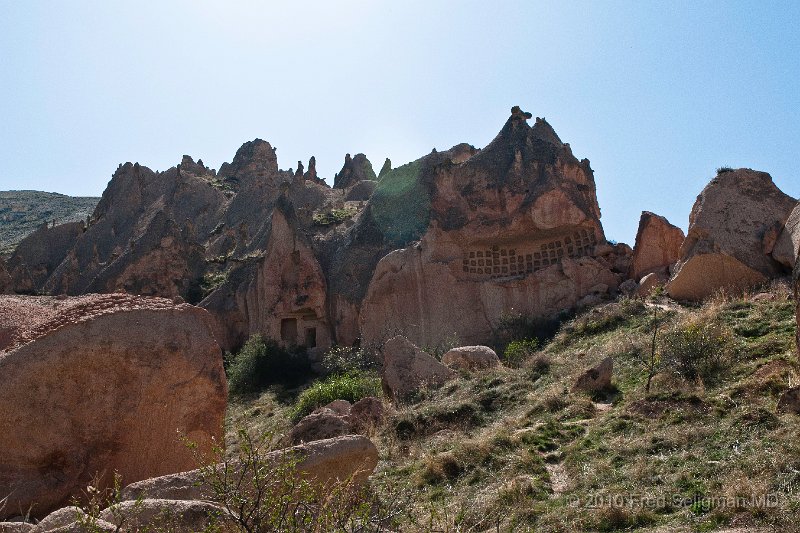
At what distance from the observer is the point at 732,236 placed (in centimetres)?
1702

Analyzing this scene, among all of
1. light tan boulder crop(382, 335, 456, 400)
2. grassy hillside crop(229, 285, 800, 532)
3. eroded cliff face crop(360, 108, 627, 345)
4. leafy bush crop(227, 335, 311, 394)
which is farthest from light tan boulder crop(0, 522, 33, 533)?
leafy bush crop(227, 335, 311, 394)

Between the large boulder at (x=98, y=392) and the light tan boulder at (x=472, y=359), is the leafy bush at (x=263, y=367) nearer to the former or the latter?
the light tan boulder at (x=472, y=359)

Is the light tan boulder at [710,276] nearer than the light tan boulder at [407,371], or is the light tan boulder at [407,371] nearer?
the light tan boulder at [407,371]

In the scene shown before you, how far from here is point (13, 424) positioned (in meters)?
6.76

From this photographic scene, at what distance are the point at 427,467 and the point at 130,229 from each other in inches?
1499

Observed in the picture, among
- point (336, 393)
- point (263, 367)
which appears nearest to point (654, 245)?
point (336, 393)

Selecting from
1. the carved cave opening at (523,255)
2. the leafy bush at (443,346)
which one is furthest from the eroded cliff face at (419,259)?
the leafy bush at (443,346)

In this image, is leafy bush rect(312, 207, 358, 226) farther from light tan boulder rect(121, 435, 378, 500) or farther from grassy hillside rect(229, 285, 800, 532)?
light tan boulder rect(121, 435, 378, 500)

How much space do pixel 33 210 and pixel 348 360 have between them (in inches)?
2016

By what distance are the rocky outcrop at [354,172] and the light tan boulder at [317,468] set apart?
144 ft

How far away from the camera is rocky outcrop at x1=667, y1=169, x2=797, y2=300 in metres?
16.7

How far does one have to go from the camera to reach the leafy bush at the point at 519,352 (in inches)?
637

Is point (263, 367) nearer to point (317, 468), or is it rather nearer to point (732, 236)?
point (732, 236)

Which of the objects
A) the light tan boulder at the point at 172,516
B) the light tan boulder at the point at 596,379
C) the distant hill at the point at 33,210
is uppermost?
the distant hill at the point at 33,210
